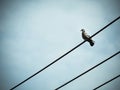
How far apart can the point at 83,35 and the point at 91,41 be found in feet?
3.62

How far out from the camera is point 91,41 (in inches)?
441

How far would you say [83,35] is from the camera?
12.2 m

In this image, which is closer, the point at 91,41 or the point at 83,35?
the point at 91,41

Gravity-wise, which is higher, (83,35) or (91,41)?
(83,35)
